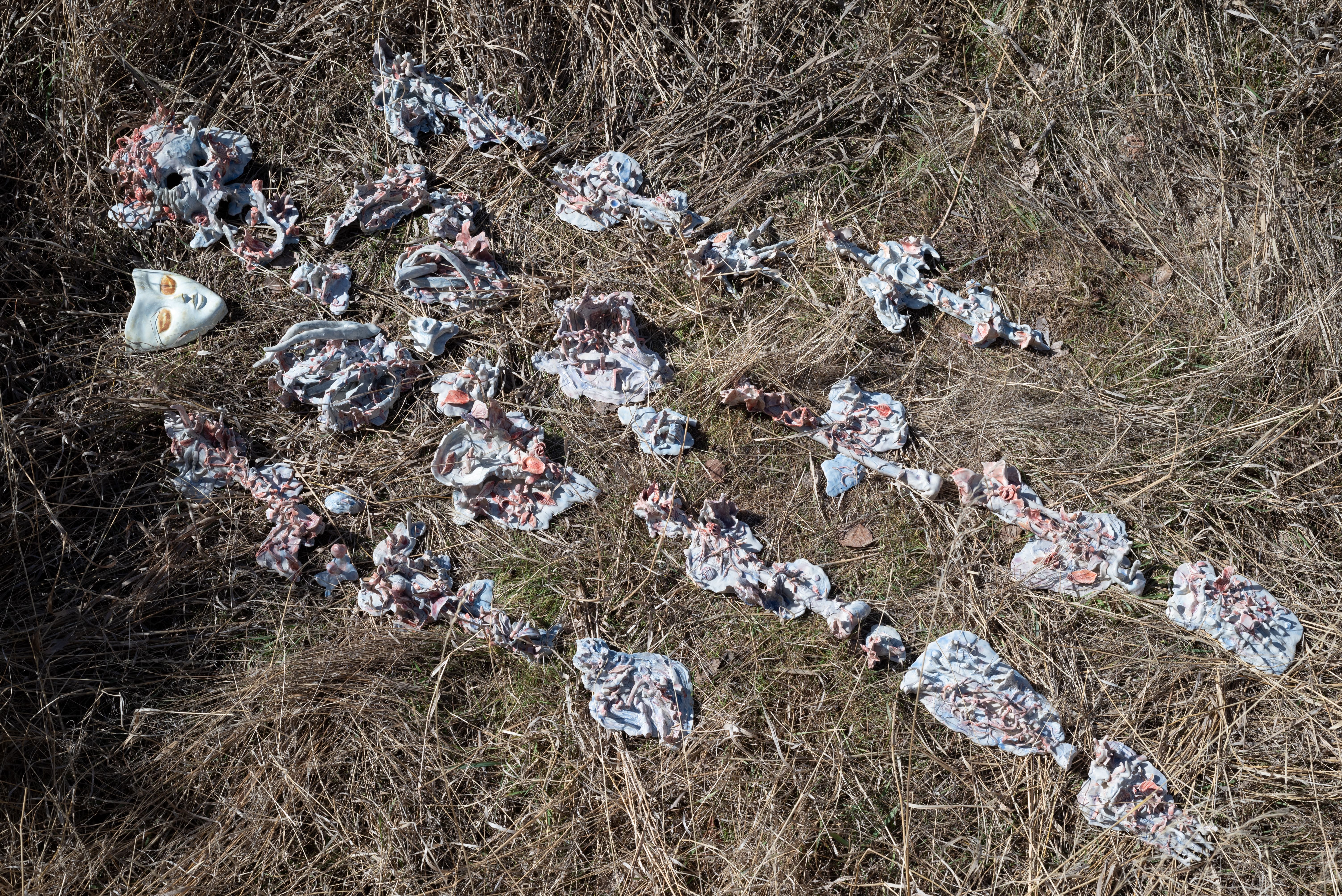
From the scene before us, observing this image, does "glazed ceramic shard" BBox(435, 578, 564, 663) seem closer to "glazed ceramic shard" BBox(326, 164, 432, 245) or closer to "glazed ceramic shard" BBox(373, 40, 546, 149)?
"glazed ceramic shard" BBox(326, 164, 432, 245)

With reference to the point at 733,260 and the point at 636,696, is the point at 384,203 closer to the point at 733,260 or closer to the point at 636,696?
the point at 733,260

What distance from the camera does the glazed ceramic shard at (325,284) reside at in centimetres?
253

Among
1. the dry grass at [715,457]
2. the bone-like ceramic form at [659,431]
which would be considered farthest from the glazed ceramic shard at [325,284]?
the bone-like ceramic form at [659,431]

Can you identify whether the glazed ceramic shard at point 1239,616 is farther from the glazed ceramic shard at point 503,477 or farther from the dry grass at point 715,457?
the glazed ceramic shard at point 503,477

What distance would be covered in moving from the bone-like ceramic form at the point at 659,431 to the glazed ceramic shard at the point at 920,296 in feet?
2.14

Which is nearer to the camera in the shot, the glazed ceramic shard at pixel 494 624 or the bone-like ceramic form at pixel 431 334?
the glazed ceramic shard at pixel 494 624

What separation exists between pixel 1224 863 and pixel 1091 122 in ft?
6.72

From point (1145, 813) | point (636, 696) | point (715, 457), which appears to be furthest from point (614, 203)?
point (1145, 813)

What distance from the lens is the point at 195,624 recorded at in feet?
7.56

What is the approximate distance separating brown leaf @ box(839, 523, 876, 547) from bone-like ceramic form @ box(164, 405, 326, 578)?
140 centimetres

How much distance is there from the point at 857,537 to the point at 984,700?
0.51 m

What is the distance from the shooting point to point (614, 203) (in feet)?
8.54

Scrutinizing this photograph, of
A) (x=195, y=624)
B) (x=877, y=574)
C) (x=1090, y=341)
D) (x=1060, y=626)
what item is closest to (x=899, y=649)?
(x=877, y=574)

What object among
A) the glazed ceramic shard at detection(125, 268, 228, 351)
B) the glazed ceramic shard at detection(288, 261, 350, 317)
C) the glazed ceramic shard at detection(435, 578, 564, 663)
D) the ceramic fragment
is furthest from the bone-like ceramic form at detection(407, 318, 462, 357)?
the glazed ceramic shard at detection(435, 578, 564, 663)
